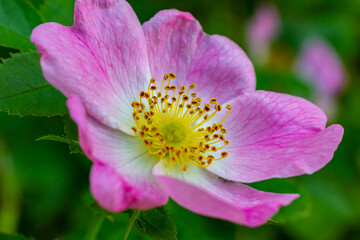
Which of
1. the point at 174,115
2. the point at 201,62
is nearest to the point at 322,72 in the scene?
the point at 201,62

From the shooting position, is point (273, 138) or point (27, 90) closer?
point (27, 90)

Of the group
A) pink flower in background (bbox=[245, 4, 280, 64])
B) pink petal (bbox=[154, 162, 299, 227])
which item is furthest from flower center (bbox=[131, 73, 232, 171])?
pink flower in background (bbox=[245, 4, 280, 64])

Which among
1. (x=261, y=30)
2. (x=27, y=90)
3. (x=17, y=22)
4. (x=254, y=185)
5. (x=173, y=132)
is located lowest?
(x=261, y=30)

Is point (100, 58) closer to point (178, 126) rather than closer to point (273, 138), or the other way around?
point (178, 126)

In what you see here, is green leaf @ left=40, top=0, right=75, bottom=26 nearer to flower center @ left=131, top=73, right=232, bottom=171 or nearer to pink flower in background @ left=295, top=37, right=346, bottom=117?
flower center @ left=131, top=73, right=232, bottom=171

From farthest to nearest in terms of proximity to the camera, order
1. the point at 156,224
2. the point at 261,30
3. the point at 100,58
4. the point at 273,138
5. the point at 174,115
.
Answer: the point at 261,30 < the point at 174,115 < the point at 273,138 < the point at 100,58 < the point at 156,224

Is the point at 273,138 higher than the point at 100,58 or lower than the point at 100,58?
lower

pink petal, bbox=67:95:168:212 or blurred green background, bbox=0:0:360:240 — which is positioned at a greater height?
pink petal, bbox=67:95:168:212
